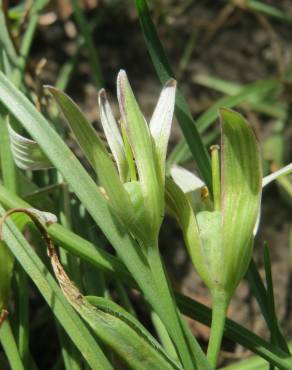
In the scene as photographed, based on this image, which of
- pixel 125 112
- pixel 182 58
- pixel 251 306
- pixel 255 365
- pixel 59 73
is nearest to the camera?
pixel 125 112

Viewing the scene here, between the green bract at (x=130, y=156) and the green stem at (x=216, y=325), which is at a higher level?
the green bract at (x=130, y=156)

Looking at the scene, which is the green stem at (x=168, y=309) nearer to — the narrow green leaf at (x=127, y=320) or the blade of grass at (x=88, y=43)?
the narrow green leaf at (x=127, y=320)

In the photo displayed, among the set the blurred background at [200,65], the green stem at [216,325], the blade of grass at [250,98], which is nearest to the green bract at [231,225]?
the green stem at [216,325]

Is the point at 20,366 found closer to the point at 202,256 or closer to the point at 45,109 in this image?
the point at 202,256

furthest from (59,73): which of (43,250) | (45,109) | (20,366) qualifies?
(20,366)

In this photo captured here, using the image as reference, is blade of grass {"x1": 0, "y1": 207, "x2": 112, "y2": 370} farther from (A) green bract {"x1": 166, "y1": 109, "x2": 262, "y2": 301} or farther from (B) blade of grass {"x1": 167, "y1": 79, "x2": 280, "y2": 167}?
(B) blade of grass {"x1": 167, "y1": 79, "x2": 280, "y2": 167}

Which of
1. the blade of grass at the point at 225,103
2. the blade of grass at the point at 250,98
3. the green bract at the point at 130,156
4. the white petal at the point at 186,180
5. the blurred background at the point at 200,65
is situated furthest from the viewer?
the blade of grass at the point at 250,98

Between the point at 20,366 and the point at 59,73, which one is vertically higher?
the point at 59,73

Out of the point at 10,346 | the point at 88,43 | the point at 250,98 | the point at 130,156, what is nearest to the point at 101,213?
the point at 130,156
